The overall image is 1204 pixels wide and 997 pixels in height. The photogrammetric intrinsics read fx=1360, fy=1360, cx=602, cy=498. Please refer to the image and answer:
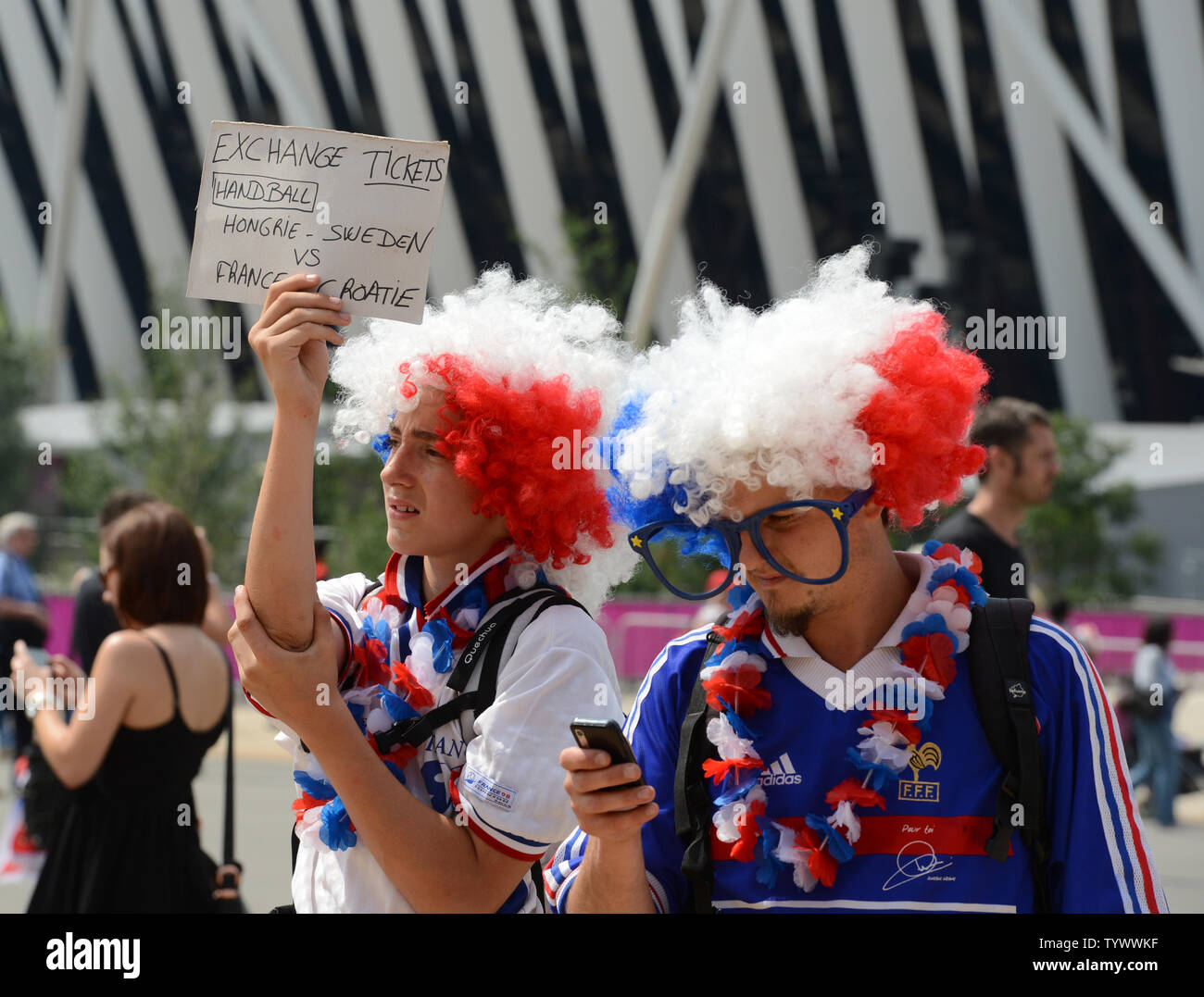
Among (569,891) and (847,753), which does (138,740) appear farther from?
(847,753)

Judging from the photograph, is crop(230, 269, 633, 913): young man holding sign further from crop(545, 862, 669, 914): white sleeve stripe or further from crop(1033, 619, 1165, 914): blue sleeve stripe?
crop(1033, 619, 1165, 914): blue sleeve stripe

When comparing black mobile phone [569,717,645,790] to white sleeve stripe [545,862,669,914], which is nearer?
black mobile phone [569,717,645,790]

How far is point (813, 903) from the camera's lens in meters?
2.17

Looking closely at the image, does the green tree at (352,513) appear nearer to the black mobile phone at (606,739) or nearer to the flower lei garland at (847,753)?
the flower lei garland at (847,753)

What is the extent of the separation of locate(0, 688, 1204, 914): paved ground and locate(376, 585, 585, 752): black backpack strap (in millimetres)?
4618

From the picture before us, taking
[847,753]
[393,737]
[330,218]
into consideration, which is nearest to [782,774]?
[847,753]

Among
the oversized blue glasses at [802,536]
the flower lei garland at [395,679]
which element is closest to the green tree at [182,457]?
the flower lei garland at [395,679]

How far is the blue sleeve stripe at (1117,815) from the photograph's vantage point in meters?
2.09

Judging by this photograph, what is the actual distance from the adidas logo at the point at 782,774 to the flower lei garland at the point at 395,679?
0.56m

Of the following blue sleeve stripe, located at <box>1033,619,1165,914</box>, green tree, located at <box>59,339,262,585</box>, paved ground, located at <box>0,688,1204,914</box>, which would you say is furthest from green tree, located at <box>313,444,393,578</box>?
blue sleeve stripe, located at <box>1033,619,1165,914</box>

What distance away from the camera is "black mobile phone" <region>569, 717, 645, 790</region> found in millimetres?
1994

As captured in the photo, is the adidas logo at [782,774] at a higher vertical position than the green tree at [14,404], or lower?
lower
